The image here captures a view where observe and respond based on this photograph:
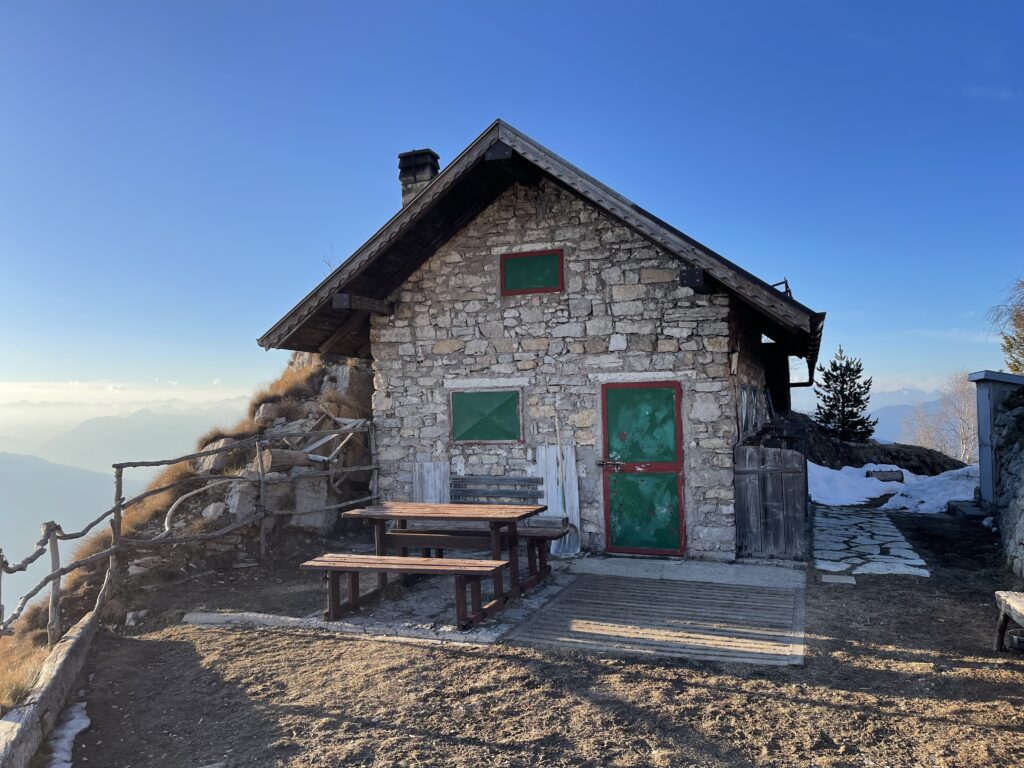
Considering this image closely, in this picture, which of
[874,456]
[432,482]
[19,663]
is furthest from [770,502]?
[874,456]

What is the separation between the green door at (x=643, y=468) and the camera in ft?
27.1

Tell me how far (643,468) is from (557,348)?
1860 mm

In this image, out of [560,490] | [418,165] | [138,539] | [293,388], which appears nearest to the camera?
[138,539]

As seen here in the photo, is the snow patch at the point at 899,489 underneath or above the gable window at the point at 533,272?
underneath

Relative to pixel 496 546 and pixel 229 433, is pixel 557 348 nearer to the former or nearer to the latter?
pixel 496 546

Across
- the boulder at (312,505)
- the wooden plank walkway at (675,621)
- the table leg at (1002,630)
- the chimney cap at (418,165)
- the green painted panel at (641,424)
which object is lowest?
the wooden plank walkway at (675,621)

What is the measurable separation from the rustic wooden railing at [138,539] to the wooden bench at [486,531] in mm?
1534

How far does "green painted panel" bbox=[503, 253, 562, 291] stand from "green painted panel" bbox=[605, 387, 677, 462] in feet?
5.32

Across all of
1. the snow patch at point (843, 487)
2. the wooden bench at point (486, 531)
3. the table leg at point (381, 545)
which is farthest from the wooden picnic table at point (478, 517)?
the snow patch at point (843, 487)

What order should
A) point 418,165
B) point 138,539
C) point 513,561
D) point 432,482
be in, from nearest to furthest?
point 513,561 → point 138,539 → point 432,482 → point 418,165

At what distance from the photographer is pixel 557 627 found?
588cm

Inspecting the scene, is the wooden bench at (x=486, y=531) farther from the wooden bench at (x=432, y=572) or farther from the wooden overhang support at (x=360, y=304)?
the wooden overhang support at (x=360, y=304)

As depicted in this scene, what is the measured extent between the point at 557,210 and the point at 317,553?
5695 mm

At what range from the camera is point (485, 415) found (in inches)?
358
